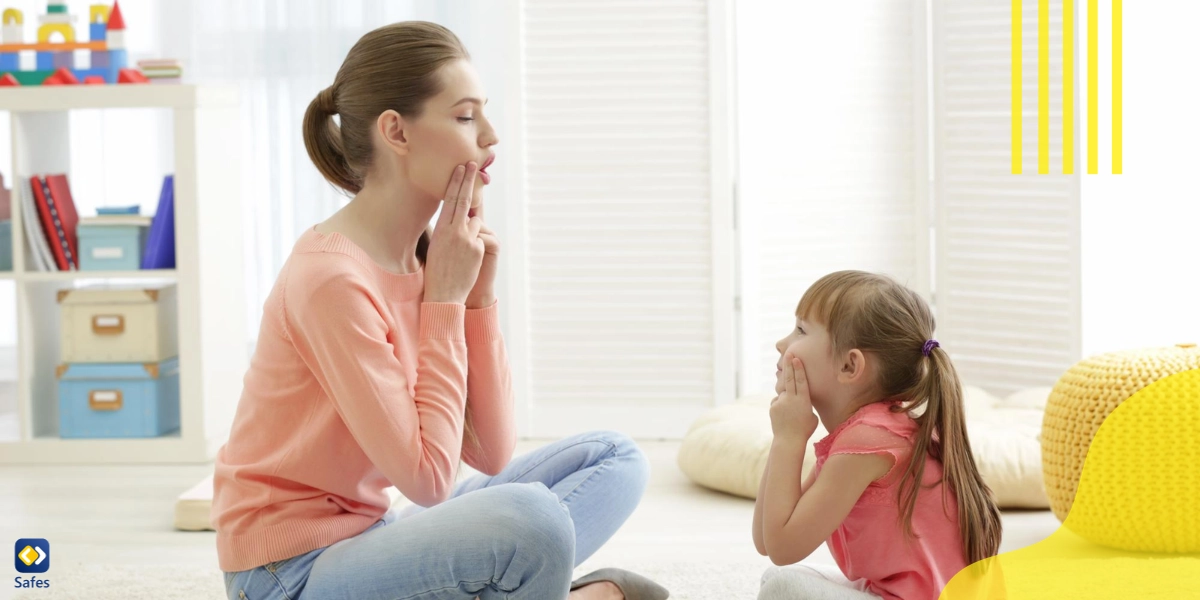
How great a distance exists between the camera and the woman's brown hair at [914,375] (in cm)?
128

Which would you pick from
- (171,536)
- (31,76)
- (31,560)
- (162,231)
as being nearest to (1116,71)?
(171,536)

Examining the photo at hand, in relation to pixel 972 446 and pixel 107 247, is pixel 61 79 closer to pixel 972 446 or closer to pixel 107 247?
pixel 107 247

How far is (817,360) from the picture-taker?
1330 mm

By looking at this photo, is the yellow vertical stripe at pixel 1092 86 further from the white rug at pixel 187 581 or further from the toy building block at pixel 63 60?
the toy building block at pixel 63 60

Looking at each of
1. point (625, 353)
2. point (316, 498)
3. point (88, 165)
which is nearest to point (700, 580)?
point (316, 498)

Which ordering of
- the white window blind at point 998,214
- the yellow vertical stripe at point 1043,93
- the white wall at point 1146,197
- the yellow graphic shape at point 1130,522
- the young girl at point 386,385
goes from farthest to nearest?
the white window blind at point 998,214, the white wall at point 1146,197, the yellow vertical stripe at point 1043,93, the young girl at point 386,385, the yellow graphic shape at point 1130,522

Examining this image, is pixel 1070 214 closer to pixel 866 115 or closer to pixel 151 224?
pixel 866 115

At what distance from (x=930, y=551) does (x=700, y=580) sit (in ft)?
2.50

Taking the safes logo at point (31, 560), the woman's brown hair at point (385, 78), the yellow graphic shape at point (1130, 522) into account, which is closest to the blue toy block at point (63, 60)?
the safes logo at point (31, 560)

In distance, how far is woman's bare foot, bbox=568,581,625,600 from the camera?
4.95ft

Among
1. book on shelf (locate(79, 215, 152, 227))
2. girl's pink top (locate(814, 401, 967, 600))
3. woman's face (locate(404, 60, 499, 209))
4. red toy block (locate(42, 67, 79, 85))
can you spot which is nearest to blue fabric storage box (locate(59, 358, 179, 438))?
book on shelf (locate(79, 215, 152, 227))

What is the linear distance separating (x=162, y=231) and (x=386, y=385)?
1.95m

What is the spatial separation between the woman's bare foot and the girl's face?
0.40 meters

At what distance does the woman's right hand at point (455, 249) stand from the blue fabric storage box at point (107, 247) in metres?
1.90
